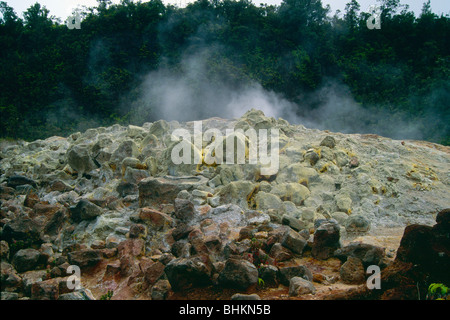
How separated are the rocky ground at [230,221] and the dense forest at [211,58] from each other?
8.35m

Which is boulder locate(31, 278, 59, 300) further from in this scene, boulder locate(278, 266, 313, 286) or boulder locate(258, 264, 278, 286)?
boulder locate(278, 266, 313, 286)

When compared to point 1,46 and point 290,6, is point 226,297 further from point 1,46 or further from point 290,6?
point 1,46

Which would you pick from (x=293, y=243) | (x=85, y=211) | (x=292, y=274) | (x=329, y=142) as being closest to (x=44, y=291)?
(x=85, y=211)

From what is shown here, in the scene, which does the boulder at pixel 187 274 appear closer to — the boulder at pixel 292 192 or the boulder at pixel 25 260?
the boulder at pixel 25 260

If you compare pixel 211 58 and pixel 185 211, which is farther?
pixel 211 58

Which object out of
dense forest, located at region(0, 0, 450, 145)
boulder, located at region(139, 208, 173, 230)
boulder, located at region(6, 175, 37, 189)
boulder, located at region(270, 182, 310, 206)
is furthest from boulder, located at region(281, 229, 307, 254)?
dense forest, located at region(0, 0, 450, 145)

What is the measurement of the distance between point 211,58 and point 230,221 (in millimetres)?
13988

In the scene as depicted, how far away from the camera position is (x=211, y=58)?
1734 cm

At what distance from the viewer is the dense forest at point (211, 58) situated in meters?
16.2

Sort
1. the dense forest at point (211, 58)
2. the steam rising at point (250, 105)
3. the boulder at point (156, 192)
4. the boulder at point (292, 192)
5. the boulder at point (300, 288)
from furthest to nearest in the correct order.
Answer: the dense forest at point (211, 58), the steam rising at point (250, 105), the boulder at point (292, 192), the boulder at point (156, 192), the boulder at point (300, 288)

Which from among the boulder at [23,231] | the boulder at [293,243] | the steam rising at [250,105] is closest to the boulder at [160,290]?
the boulder at [293,243]

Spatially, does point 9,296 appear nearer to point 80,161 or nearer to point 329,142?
point 80,161

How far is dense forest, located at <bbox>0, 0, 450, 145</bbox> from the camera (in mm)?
16172

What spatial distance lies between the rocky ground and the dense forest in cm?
835
